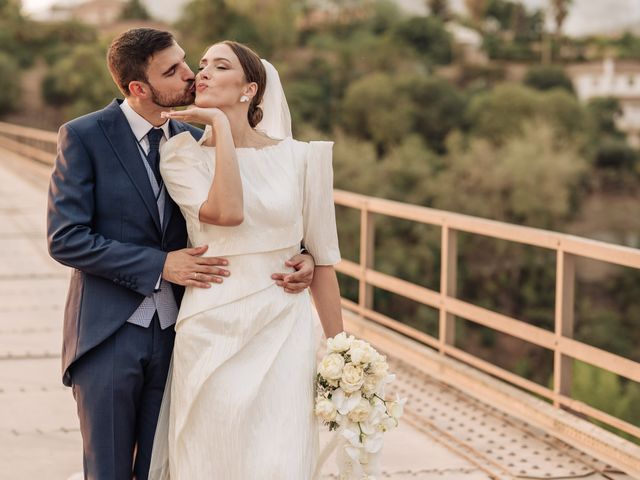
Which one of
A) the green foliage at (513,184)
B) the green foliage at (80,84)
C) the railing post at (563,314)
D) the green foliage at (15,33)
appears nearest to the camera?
the railing post at (563,314)

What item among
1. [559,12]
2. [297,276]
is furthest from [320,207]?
[559,12]

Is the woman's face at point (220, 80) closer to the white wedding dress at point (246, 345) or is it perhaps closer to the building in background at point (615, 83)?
the white wedding dress at point (246, 345)

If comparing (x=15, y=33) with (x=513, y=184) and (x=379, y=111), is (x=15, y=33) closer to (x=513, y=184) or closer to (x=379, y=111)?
(x=379, y=111)

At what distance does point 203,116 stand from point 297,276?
51 cm

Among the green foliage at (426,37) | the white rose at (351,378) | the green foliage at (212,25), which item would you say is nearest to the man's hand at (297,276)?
the white rose at (351,378)

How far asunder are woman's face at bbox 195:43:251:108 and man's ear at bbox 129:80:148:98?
17cm

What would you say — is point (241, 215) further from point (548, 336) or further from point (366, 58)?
point (366, 58)

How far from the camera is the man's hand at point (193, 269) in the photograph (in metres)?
2.68

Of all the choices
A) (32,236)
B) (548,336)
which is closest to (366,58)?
(32,236)

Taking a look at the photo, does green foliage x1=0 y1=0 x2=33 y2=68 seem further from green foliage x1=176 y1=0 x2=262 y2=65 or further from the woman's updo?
the woman's updo

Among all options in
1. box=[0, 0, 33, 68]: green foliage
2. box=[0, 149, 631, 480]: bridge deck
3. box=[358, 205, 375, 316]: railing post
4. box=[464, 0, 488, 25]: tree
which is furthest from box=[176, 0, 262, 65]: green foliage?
box=[0, 149, 631, 480]: bridge deck

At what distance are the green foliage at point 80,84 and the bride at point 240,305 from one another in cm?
7103

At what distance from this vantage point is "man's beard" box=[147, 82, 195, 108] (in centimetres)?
278

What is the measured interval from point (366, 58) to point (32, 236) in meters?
78.7
